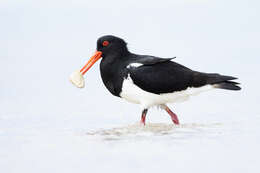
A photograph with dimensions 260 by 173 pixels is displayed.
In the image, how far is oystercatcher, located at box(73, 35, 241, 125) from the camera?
847 cm

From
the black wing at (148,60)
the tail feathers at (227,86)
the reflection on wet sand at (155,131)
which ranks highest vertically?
the black wing at (148,60)

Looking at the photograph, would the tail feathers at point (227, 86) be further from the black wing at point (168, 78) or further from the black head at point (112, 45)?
the black head at point (112, 45)

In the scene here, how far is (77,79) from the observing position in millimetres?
8836

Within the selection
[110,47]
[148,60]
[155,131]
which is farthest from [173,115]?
[110,47]

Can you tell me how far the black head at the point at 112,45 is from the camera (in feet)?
29.1

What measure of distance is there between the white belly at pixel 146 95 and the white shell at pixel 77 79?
725mm

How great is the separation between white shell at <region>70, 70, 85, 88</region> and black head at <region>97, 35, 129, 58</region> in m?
0.57

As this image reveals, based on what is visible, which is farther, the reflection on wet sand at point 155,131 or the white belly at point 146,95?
the white belly at point 146,95

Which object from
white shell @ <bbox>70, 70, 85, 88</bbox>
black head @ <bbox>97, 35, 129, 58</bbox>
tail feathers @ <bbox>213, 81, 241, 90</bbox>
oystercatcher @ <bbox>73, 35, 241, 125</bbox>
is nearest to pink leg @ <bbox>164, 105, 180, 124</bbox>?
oystercatcher @ <bbox>73, 35, 241, 125</bbox>

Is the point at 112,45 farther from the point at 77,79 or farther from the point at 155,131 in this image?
the point at 155,131

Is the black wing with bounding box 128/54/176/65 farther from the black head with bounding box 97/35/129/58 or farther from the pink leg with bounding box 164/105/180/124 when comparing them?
the pink leg with bounding box 164/105/180/124

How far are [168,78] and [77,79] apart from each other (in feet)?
5.04

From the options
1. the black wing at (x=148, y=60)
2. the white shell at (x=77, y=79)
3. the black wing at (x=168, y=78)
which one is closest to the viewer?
the black wing at (x=168, y=78)

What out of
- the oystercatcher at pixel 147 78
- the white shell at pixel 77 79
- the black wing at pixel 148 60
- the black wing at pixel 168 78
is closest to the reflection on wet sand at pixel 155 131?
the oystercatcher at pixel 147 78
